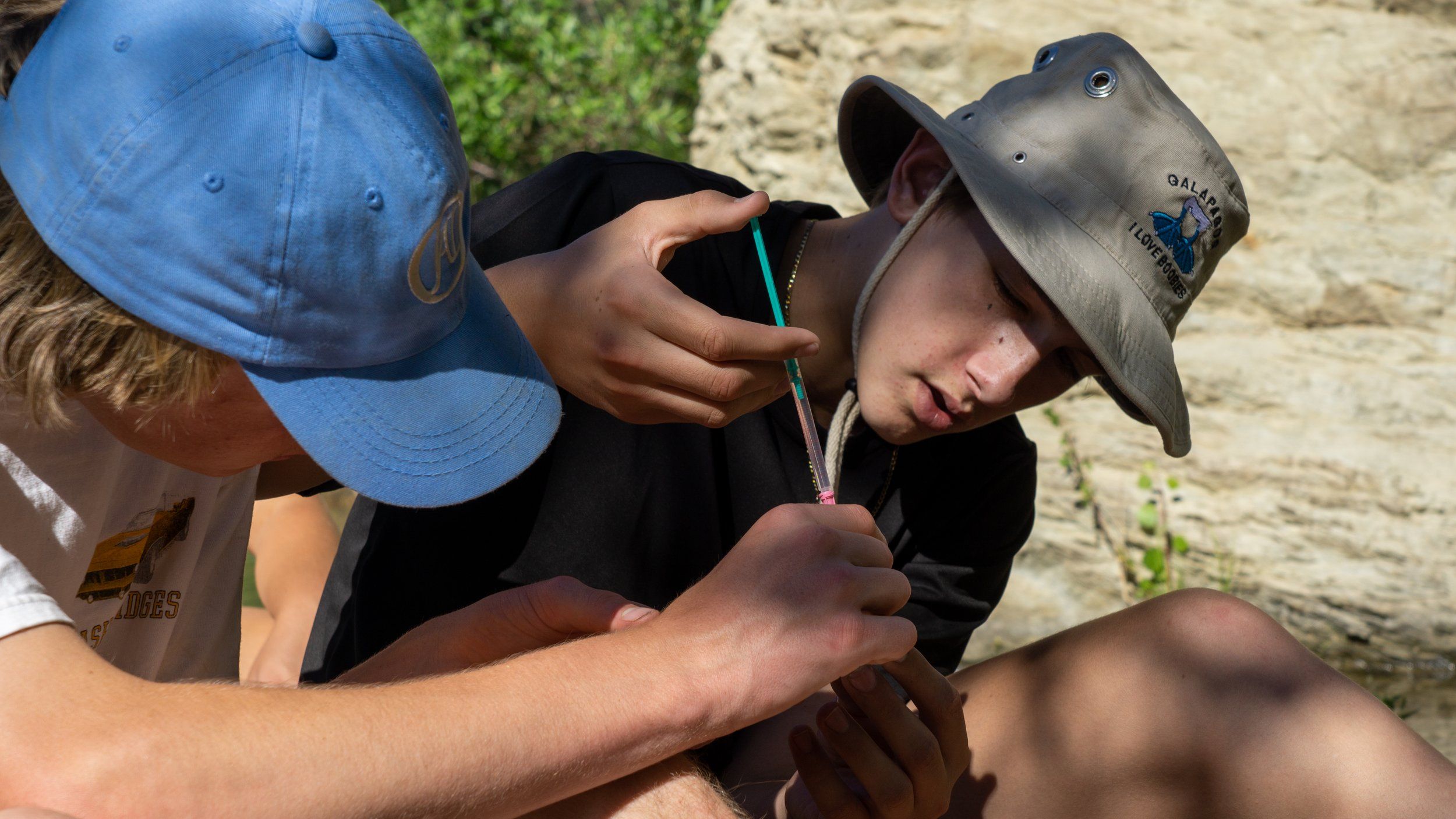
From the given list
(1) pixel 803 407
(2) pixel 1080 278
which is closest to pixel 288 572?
(1) pixel 803 407

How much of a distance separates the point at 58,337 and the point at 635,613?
71 centimetres

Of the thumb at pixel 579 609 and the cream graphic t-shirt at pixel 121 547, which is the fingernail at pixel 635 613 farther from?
the cream graphic t-shirt at pixel 121 547

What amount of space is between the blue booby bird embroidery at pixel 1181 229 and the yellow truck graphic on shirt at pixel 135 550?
5.03 ft

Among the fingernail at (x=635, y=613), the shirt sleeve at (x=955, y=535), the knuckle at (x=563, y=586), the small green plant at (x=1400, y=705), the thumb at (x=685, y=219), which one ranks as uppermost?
the thumb at (x=685, y=219)

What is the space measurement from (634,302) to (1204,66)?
9.27 feet

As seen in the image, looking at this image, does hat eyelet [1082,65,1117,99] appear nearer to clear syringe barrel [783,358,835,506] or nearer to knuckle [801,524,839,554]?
clear syringe barrel [783,358,835,506]

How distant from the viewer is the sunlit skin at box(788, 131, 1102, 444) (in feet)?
5.72

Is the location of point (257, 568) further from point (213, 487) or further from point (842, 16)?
point (842, 16)

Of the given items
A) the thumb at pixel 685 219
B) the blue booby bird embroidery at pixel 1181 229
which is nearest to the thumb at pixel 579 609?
the thumb at pixel 685 219

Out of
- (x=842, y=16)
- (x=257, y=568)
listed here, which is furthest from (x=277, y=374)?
(x=842, y=16)

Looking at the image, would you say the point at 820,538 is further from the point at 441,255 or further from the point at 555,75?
the point at 555,75

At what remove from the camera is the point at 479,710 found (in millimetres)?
1136

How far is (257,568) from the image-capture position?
8.39 feet

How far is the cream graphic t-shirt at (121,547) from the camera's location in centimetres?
133
